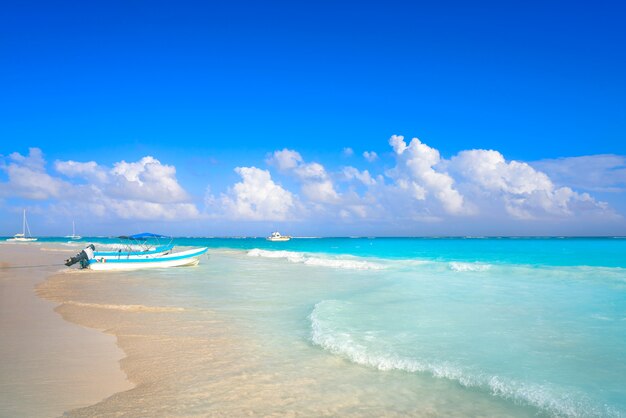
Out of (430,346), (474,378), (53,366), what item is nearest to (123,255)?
(53,366)

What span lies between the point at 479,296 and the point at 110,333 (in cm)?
1466

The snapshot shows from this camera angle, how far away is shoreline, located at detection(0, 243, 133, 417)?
6.32m

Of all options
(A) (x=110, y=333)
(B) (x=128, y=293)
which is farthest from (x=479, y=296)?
(B) (x=128, y=293)

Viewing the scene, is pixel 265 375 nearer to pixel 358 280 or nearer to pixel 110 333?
pixel 110 333

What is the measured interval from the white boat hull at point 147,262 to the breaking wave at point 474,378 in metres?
26.2

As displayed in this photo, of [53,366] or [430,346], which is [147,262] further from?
[430,346]

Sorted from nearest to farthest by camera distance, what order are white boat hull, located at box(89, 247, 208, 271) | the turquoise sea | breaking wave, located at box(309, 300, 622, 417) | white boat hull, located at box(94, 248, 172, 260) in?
1. breaking wave, located at box(309, 300, 622, 417)
2. the turquoise sea
3. white boat hull, located at box(89, 247, 208, 271)
4. white boat hull, located at box(94, 248, 172, 260)

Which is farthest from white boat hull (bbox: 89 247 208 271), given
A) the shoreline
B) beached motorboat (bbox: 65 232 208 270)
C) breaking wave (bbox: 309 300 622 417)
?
breaking wave (bbox: 309 300 622 417)

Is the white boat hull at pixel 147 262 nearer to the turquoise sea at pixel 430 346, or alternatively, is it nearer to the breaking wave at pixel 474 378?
the turquoise sea at pixel 430 346

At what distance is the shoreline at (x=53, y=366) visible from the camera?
6.32 metres

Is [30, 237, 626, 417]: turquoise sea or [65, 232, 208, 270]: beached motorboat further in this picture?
[65, 232, 208, 270]: beached motorboat

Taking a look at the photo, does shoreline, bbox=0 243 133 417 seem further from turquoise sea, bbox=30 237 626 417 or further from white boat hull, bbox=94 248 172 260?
white boat hull, bbox=94 248 172 260

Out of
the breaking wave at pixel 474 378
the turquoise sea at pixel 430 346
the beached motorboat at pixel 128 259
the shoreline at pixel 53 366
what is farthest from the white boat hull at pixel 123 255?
the breaking wave at pixel 474 378

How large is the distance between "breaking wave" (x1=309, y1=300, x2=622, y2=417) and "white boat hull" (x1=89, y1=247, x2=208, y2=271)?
86.1 ft
